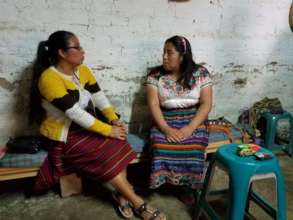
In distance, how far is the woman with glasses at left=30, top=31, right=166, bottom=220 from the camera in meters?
2.04

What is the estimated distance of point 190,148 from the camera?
2195 millimetres

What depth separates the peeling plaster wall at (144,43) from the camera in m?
2.27

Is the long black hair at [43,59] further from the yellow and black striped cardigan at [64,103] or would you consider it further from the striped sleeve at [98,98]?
the striped sleeve at [98,98]

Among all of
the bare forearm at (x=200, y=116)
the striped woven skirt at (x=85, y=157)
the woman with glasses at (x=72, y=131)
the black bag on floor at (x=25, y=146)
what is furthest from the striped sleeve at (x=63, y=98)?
the bare forearm at (x=200, y=116)

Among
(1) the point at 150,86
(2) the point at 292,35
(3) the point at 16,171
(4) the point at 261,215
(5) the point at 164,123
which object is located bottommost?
(4) the point at 261,215

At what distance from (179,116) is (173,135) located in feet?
0.83

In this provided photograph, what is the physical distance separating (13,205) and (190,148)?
145 cm

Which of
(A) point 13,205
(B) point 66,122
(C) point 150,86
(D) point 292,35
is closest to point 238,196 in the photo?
(C) point 150,86

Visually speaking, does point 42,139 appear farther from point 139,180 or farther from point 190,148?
point 190,148

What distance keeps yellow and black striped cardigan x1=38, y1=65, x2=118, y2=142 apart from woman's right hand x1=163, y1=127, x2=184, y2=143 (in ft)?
1.45

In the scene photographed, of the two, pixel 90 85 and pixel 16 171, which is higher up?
pixel 90 85

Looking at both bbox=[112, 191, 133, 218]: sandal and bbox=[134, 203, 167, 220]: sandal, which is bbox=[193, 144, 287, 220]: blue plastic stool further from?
bbox=[112, 191, 133, 218]: sandal

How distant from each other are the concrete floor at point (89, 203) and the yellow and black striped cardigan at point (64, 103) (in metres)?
0.56

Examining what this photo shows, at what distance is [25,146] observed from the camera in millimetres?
2205
